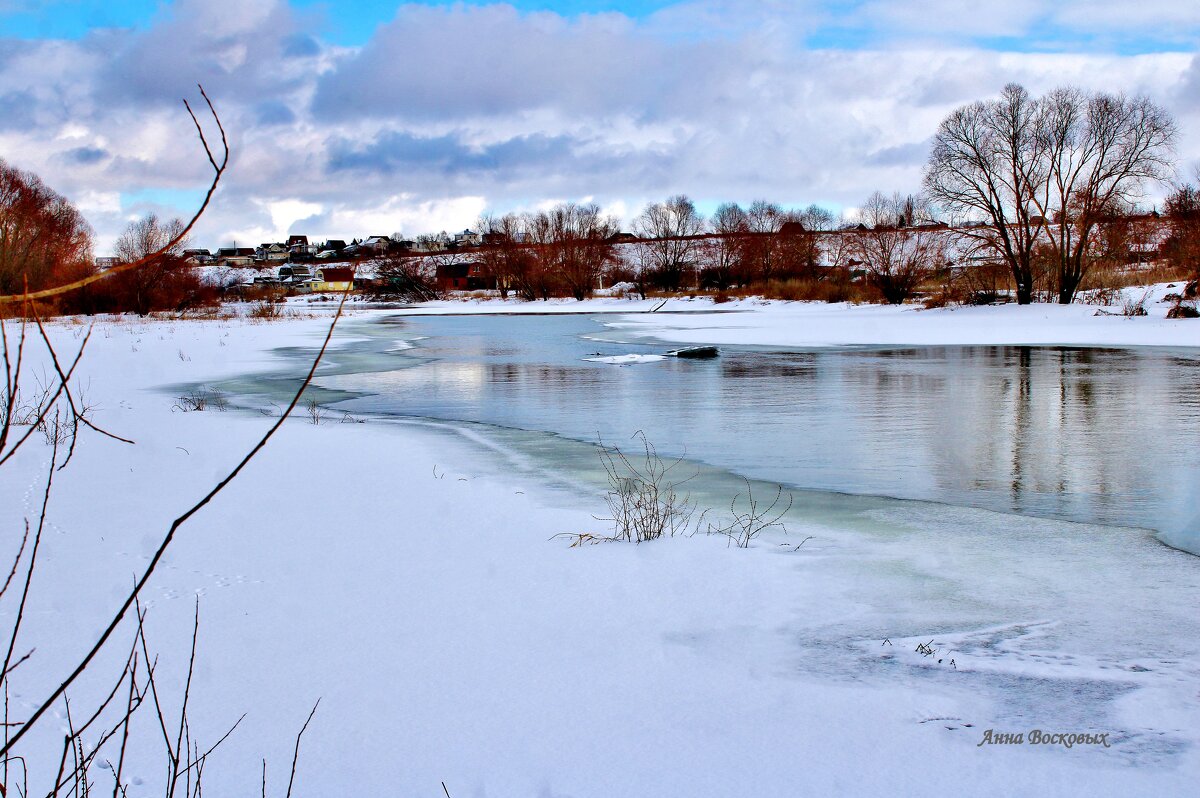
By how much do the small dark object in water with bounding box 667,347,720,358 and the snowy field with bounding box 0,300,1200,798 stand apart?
14.0 m

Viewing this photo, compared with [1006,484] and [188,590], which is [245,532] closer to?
[188,590]

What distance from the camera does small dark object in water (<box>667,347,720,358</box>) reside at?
Answer: 21.3 metres

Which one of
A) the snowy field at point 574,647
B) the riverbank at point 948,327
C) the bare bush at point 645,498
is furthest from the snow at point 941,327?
the snowy field at point 574,647

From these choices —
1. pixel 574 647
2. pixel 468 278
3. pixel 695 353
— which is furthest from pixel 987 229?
pixel 468 278

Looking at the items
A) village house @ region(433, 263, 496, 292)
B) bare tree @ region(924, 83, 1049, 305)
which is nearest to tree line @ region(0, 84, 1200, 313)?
bare tree @ region(924, 83, 1049, 305)

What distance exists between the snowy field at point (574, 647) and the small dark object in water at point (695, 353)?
46.0 ft

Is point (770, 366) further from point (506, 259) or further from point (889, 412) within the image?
point (506, 259)

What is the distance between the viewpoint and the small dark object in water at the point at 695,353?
21.3 m

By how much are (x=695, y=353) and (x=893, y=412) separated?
9.65m

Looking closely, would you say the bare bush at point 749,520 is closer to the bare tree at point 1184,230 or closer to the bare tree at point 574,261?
the bare tree at point 1184,230

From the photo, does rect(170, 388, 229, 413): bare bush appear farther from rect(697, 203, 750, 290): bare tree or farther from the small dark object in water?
rect(697, 203, 750, 290): bare tree

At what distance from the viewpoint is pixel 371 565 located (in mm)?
5410

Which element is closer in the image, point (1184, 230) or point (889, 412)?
point (889, 412)

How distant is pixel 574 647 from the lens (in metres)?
4.26
